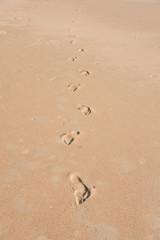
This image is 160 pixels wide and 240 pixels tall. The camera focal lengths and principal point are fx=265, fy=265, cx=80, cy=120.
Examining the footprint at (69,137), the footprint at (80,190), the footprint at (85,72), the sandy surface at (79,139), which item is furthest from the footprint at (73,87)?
the footprint at (80,190)

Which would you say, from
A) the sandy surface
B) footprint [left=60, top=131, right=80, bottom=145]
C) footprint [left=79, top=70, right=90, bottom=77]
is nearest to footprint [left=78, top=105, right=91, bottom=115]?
the sandy surface

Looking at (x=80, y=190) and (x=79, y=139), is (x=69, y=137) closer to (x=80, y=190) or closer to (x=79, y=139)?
(x=79, y=139)

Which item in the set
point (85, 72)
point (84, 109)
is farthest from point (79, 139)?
point (85, 72)

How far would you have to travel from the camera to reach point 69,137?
242 centimetres

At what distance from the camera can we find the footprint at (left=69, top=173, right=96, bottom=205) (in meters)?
1.83

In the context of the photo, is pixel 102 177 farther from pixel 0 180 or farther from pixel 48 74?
pixel 48 74

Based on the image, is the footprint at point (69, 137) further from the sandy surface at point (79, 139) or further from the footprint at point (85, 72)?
the footprint at point (85, 72)

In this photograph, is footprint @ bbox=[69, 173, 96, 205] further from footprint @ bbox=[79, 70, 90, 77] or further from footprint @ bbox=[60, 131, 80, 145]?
footprint @ bbox=[79, 70, 90, 77]

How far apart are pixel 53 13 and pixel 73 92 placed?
478 cm

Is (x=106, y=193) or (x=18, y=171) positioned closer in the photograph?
(x=106, y=193)

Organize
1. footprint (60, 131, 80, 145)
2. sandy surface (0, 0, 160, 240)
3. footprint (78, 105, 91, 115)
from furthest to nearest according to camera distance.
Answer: footprint (78, 105, 91, 115) → footprint (60, 131, 80, 145) → sandy surface (0, 0, 160, 240)

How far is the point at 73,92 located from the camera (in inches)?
127

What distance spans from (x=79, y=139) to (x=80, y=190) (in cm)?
62

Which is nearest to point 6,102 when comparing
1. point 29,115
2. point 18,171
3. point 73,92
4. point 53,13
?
point 29,115
